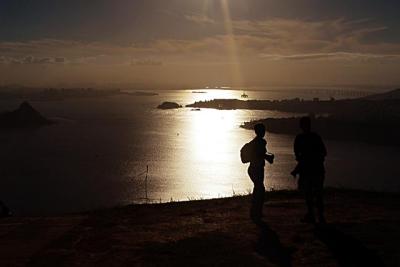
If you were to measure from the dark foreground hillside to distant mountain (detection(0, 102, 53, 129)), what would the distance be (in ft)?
420

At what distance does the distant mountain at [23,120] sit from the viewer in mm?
131375

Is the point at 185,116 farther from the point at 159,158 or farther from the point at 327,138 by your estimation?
the point at 159,158

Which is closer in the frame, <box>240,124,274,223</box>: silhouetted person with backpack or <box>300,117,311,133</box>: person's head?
<box>300,117,311,133</box>: person's head

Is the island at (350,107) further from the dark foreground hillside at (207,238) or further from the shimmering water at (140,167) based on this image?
the dark foreground hillside at (207,238)

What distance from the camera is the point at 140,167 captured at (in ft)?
205

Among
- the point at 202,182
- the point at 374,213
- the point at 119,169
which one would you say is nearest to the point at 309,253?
the point at 374,213

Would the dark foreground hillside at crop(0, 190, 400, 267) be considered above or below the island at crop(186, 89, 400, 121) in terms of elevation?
above

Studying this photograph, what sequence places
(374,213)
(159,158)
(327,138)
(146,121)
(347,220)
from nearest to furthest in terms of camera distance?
(347,220) → (374,213) → (159,158) → (327,138) → (146,121)

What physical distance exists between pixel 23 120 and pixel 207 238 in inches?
5369

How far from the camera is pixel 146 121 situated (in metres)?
138

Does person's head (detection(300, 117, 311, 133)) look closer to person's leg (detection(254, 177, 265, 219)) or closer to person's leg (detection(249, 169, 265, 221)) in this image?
person's leg (detection(249, 169, 265, 221))

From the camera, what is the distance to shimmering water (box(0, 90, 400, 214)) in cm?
4528

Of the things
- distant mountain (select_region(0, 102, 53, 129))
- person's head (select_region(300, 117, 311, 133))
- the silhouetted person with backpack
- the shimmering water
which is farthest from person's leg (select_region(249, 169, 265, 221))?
distant mountain (select_region(0, 102, 53, 129))

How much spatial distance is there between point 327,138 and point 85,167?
57124 millimetres
